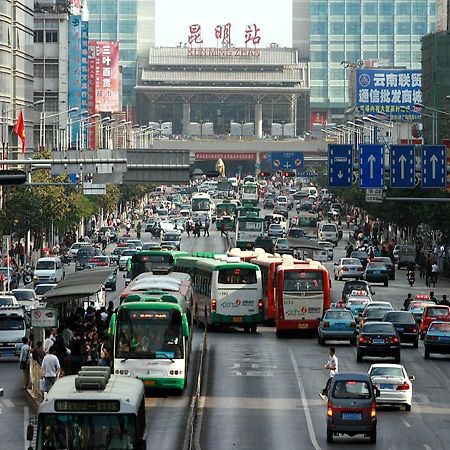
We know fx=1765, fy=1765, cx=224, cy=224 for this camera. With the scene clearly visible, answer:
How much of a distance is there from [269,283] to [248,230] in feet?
196

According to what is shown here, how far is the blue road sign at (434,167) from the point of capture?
238 feet

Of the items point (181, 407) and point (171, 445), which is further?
point (181, 407)

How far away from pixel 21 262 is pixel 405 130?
73.5 meters

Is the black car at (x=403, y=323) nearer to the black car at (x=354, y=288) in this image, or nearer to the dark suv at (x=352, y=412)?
the black car at (x=354, y=288)

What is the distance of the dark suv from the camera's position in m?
38.4

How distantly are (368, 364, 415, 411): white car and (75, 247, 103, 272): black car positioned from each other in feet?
208

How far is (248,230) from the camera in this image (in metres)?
128

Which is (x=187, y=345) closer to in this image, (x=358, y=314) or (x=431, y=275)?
(x=358, y=314)

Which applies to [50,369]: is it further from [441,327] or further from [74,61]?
[74,61]

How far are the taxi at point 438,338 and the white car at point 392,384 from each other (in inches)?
588

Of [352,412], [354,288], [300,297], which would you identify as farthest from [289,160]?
[352,412]

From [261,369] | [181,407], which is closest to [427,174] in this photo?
[261,369]

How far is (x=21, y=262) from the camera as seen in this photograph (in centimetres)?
11350

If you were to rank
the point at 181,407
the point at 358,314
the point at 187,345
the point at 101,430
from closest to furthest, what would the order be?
the point at 101,430 < the point at 181,407 < the point at 187,345 < the point at 358,314
